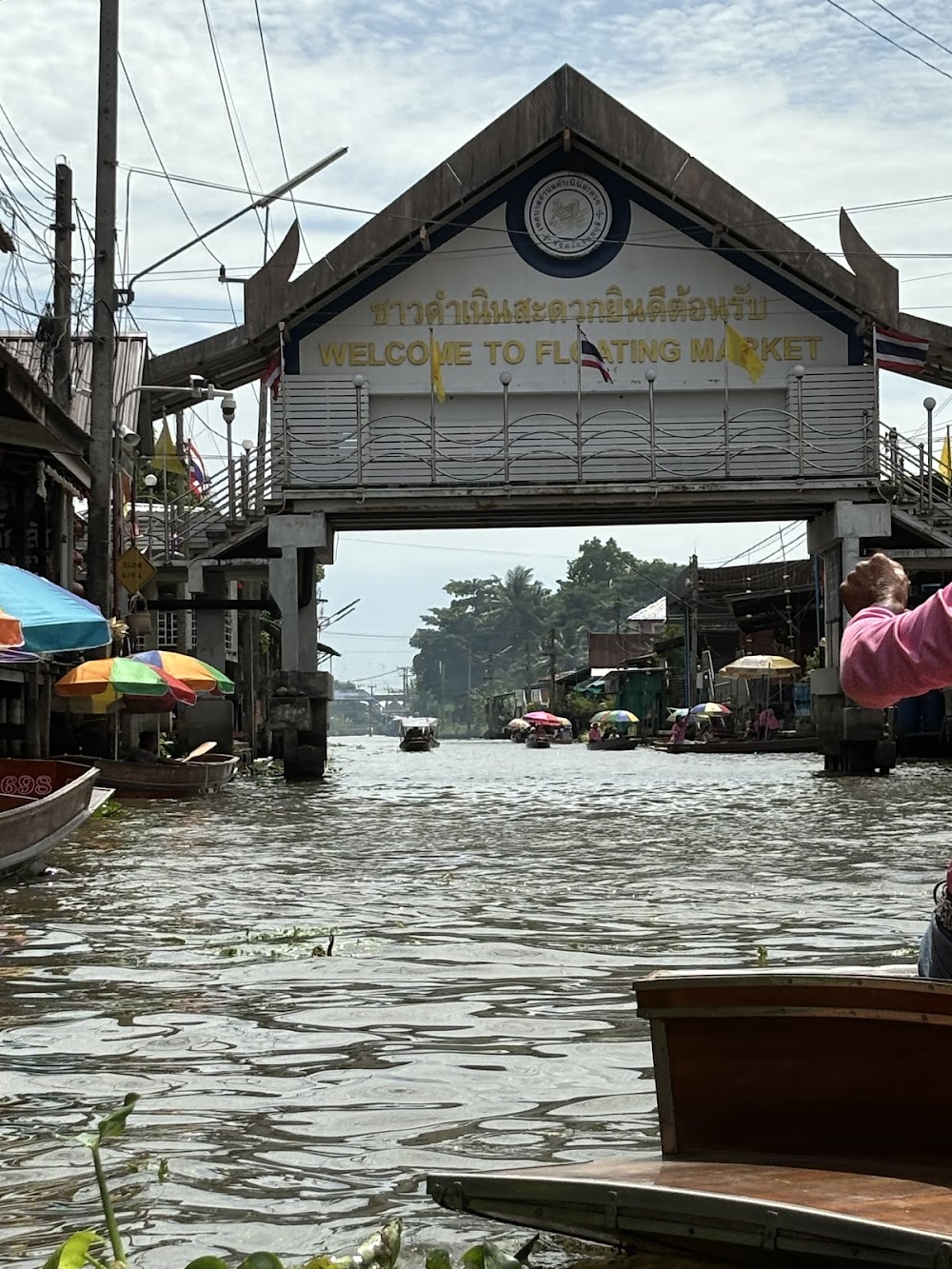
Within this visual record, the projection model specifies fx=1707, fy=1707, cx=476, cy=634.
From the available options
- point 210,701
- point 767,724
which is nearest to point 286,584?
point 210,701

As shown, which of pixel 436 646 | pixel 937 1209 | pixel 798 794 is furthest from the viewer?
pixel 436 646

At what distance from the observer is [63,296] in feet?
89.0

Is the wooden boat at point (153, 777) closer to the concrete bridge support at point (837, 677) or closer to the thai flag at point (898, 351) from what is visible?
the concrete bridge support at point (837, 677)

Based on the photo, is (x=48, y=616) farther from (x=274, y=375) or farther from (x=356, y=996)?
(x=274, y=375)

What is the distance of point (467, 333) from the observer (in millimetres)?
30453

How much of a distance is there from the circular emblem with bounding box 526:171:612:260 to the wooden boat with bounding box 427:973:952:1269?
2774cm

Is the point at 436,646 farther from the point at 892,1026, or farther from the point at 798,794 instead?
the point at 892,1026

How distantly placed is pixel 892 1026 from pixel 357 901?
26.3 feet

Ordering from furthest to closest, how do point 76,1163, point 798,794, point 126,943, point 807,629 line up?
point 807,629 → point 798,794 → point 126,943 → point 76,1163

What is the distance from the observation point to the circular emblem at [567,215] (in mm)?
30625

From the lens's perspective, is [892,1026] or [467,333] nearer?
[892,1026]

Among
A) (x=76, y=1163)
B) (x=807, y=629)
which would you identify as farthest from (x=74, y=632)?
(x=807, y=629)

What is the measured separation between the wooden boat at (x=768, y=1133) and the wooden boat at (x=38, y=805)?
29.0ft

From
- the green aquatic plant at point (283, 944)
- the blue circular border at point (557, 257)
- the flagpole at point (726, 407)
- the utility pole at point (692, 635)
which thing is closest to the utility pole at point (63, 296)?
the blue circular border at point (557, 257)
